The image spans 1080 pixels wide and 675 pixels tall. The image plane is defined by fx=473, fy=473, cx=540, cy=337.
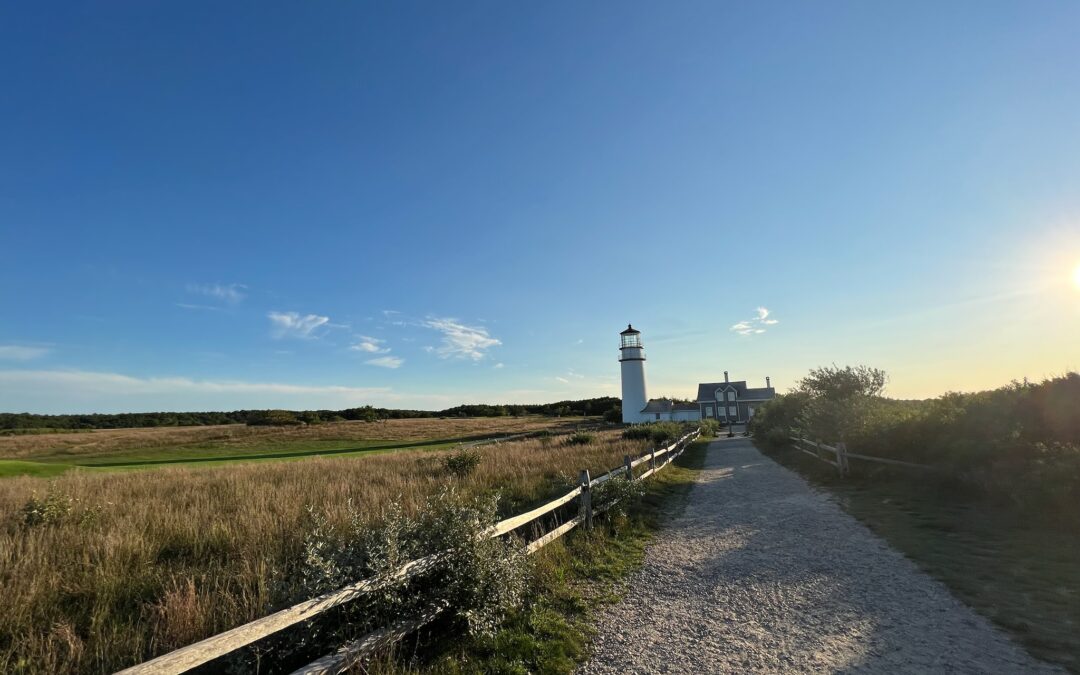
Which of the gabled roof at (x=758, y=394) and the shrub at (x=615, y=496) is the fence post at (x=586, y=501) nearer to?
the shrub at (x=615, y=496)

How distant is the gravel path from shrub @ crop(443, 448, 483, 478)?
8340 mm

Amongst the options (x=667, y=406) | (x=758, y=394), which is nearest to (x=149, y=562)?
(x=667, y=406)

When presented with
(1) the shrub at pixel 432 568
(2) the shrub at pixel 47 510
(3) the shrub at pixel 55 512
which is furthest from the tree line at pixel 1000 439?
(2) the shrub at pixel 47 510

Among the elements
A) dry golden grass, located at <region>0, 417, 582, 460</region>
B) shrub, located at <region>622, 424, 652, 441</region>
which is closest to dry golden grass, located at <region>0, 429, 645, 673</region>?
shrub, located at <region>622, 424, 652, 441</region>

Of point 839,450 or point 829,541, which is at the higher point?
point 839,450

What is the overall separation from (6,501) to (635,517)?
13682 millimetres

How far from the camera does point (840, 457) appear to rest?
14.5m

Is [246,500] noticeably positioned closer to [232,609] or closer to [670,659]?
[232,609]

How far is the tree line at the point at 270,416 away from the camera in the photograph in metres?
72.6

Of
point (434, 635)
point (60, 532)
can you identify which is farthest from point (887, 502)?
point (60, 532)

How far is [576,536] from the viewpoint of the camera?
8469mm

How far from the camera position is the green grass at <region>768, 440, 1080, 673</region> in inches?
182

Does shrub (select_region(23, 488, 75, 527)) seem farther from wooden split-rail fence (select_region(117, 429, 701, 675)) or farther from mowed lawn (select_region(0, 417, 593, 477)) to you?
mowed lawn (select_region(0, 417, 593, 477))

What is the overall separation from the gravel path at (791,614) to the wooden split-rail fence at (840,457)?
14.0 feet
